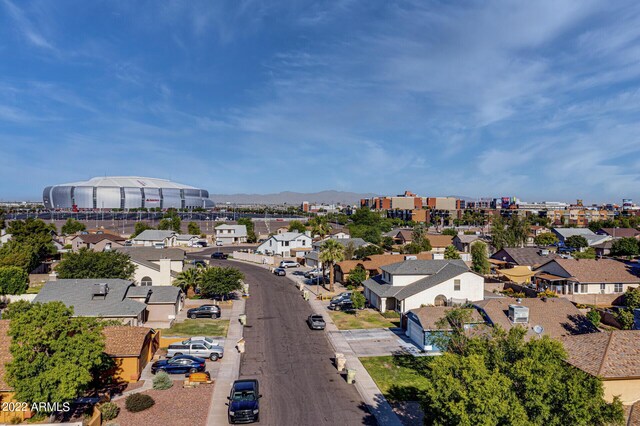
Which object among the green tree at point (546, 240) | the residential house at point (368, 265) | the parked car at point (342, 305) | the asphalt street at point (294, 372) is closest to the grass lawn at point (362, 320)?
the parked car at point (342, 305)

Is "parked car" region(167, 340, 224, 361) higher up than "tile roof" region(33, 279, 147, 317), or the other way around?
"tile roof" region(33, 279, 147, 317)

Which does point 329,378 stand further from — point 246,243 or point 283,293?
point 246,243

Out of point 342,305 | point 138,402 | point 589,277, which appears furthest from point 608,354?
point 589,277

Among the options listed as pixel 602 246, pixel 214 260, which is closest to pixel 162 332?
pixel 214 260

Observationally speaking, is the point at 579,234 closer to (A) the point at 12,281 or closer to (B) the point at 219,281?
(B) the point at 219,281

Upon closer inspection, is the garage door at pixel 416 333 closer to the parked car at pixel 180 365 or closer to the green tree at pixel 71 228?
the parked car at pixel 180 365

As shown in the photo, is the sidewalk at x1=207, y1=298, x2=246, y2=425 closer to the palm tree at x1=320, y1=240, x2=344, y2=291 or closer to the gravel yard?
the gravel yard

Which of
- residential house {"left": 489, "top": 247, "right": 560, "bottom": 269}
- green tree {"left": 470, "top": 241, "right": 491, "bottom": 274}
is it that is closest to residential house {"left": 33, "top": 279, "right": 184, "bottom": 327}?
green tree {"left": 470, "top": 241, "right": 491, "bottom": 274}
